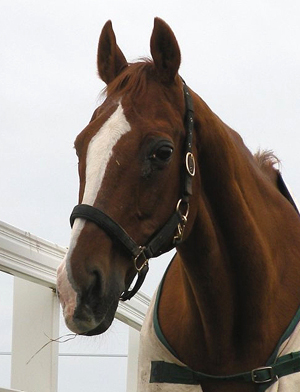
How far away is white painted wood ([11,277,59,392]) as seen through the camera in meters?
5.84

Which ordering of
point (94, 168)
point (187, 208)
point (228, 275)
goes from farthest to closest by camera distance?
1. point (228, 275)
2. point (187, 208)
3. point (94, 168)

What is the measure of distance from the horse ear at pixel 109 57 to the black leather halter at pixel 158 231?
0.39 m

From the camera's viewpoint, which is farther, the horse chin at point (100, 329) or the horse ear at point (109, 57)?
the horse ear at point (109, 57)

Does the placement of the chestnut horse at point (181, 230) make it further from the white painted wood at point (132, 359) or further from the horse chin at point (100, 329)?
the white painted wood at point (132, 359)

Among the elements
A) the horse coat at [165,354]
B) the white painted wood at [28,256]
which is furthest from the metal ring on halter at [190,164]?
the white painted wood at [28,256]

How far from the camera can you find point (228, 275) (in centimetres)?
460

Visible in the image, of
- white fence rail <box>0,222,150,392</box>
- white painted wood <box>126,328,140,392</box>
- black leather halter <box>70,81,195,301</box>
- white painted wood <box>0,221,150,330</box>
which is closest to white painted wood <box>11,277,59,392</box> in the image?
white fence rail <box>0,222,150,392</box>

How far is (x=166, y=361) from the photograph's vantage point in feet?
15.5

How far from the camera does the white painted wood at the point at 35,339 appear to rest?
5.84m

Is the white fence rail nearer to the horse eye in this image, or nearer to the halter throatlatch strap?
the halter throatlatch strap

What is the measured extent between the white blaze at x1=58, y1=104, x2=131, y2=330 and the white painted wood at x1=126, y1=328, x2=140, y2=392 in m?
3.48

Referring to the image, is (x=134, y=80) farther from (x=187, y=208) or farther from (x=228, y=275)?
(x=228, y=275)

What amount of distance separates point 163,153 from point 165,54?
50 centimetres

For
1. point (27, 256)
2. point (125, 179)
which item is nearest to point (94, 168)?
point (125, 179)
